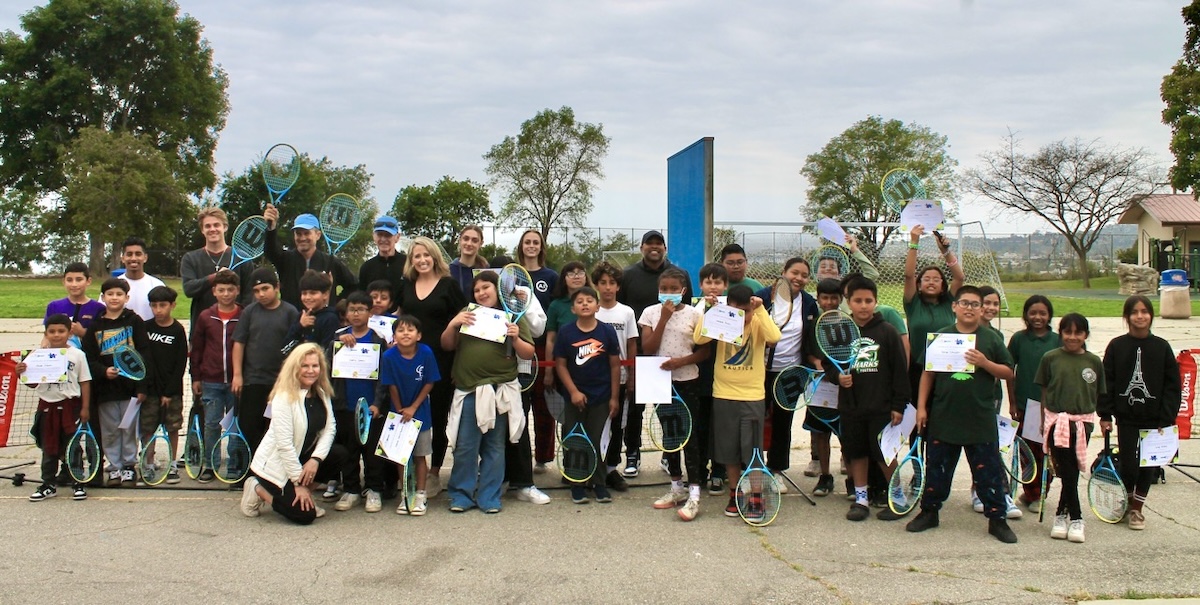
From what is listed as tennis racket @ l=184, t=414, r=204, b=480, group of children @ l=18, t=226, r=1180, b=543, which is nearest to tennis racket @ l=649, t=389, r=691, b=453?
group of children @ l=18, t=226, r=1180, b=543

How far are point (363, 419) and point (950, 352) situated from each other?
4162mm

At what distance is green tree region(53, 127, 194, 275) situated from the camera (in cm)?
4388

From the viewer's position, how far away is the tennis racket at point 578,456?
638cm

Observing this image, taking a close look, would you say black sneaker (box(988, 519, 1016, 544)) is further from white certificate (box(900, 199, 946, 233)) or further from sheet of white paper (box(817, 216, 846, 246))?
sheet of white paper (box(817, 216, 846, 246))

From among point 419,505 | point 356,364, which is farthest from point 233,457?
point 419,505

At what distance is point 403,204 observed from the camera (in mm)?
32812

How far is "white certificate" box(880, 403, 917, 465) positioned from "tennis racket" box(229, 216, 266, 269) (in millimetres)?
5532

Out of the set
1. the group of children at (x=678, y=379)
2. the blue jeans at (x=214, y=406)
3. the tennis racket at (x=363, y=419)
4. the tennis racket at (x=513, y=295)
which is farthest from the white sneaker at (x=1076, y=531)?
the blue jeans at (x=214, y=406)

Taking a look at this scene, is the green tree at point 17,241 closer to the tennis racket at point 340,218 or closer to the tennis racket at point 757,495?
the tennis racket at point 340,218

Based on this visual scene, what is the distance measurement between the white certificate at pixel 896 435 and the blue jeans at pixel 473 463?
2.73 m

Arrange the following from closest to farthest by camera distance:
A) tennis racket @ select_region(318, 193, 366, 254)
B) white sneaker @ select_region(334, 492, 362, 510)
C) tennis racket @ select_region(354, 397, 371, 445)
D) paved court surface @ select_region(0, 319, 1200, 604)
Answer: paved court surface @ select_region(0, 319, 1200, 604)
white sneaker @ select_region(334, 492, 362, 510)
tennis racket @ select_region(354, 397, 371, 445)
tennis racket @ select_region(318, 193, 366, 254)

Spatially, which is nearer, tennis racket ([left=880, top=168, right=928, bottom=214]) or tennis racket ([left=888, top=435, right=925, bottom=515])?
tennis racket ([left=888, top=435, right=925, bottom=515])

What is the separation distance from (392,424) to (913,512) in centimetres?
380

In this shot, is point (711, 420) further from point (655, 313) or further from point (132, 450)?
point (132, 450)
